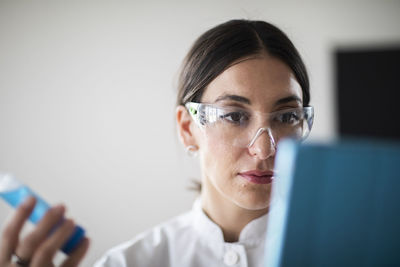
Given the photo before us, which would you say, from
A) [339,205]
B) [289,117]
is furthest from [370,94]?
[339,205]

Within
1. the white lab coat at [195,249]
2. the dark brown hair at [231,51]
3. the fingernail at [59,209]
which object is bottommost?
the white lab coat at [195,249]

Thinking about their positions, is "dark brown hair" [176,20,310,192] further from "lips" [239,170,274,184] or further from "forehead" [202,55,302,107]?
"lips" [239,170,274,184]

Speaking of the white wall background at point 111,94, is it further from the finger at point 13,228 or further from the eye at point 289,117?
the finger at point 13,228

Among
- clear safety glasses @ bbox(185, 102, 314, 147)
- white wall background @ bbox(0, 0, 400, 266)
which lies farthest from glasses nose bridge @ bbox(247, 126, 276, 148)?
white wall background @ bbox(0, 0, 400, 266)

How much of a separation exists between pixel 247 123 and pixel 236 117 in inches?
1.4

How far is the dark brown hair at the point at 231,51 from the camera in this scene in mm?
901

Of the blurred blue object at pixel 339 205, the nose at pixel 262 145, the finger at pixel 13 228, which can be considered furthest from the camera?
the nose at pixel 262 145

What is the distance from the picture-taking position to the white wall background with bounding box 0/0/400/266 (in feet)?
8.03

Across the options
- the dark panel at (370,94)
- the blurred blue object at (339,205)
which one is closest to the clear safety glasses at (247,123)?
the blurred blue object at (339,205)

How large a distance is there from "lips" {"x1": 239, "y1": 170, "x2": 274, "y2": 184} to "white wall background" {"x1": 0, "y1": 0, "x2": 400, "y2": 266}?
1.72 meters

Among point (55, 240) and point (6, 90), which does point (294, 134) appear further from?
point (6, 90)

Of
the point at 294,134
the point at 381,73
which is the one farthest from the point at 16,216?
the point at 381,73

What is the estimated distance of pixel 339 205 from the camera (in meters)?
0.37

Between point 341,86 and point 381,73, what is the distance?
30 cm
